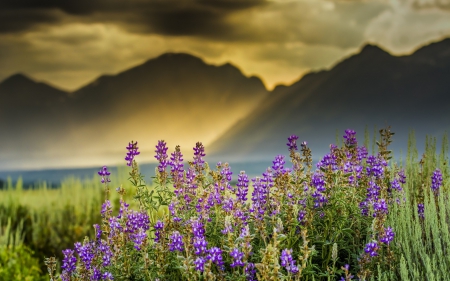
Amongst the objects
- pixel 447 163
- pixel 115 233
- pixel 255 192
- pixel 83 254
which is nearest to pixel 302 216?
pixel 255 192

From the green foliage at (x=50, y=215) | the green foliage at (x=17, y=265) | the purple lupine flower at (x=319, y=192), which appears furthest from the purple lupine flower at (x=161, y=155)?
the green foliage at (x=50, y=215)

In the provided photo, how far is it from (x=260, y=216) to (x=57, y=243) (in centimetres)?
764

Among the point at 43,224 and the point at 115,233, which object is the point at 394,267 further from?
the point at 43,224

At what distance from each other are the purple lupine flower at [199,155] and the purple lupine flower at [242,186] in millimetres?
364

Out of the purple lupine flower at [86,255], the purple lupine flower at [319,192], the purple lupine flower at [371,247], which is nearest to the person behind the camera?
the purple lupine flower at [371,247]

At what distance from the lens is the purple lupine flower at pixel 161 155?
4.60 m

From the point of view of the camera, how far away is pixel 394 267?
445cm

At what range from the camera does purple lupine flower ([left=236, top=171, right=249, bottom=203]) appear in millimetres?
4448

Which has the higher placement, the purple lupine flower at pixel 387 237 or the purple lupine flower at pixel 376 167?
the purple lupine flower at pixel 376 167

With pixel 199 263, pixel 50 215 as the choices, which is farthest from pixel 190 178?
pixel 50 215

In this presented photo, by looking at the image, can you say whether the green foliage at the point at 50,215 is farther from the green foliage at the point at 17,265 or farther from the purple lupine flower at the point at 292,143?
the purple lupine flower at the point at 292,143

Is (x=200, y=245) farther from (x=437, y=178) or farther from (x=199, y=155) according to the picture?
(x=437, y=178)

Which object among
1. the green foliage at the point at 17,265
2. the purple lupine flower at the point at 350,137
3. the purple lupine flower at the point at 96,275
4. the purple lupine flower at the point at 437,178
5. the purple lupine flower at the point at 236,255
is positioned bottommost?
the green foliage at the point at 17,265

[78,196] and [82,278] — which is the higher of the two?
[78,196]
